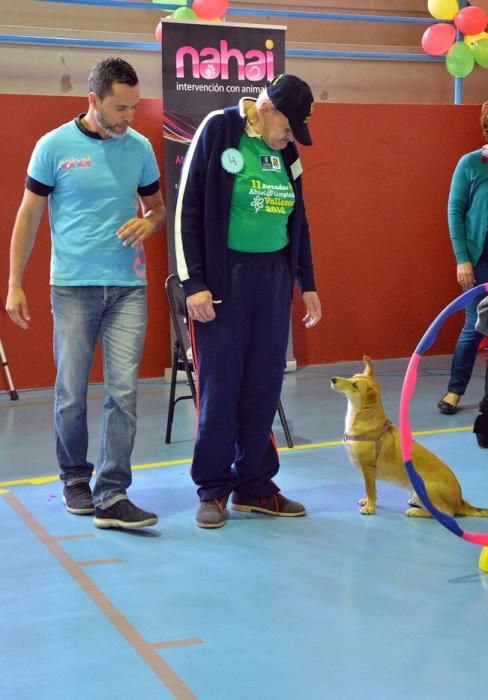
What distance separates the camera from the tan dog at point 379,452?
12.6ft

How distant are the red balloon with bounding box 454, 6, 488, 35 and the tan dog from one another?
18.0 ft

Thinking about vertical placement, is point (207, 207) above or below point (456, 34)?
below

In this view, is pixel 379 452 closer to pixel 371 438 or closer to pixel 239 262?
pixel 371 438

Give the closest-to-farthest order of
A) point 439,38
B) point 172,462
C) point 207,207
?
point 207,207
point 172,462
point 439,38

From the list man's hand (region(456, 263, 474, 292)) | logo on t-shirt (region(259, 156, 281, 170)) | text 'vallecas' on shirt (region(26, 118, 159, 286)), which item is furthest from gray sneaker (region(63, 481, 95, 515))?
man's hand (region(456, 263, 474, 292))

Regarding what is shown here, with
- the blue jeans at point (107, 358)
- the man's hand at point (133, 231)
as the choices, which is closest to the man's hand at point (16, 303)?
the blue jeans at point (107, 358)

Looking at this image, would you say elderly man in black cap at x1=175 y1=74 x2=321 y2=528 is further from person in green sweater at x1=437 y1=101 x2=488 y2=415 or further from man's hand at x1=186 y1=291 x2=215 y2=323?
person in green sweater at x1=437 y1=101 x2=488 y2=415

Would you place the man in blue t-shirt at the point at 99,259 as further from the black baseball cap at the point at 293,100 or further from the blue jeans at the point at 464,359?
the blue jeans at the point at 464,359

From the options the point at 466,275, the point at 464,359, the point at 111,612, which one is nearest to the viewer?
the point at 111,612

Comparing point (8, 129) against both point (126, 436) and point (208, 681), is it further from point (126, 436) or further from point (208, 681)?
point (208, 681)

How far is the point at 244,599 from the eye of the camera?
3125mm

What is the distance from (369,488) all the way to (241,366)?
73 cm

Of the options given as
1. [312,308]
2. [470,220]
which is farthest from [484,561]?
[470,220]

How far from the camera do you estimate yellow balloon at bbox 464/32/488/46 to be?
862cm
